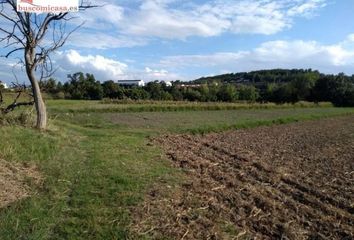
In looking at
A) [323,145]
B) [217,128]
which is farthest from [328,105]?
[323,145]

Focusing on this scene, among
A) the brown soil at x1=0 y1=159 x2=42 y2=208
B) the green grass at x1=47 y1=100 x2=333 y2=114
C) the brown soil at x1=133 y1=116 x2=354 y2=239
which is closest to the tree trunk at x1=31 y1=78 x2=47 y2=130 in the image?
the brown soil at x1=133 y1=116 x2=354 y2=239

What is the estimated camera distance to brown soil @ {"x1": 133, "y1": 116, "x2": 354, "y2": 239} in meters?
6.78

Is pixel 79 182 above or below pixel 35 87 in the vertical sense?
below

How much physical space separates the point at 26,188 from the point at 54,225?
2.32 metres

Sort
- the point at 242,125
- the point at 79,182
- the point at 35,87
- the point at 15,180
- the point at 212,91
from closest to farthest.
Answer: the point at 15,180
the point at 79,182
the point at 35,87
the point at 242,125
the point at 212,91

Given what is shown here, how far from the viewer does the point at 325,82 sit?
93000mm

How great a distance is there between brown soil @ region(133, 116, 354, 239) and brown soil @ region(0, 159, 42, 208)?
235 cm

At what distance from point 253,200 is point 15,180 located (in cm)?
484

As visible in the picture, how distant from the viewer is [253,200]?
28.3 feet

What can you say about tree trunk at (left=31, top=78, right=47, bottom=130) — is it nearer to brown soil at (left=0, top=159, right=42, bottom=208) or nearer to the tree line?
brown soil at (left=0, top=159, right=42, bottom=208)

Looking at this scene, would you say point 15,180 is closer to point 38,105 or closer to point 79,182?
point 79,182

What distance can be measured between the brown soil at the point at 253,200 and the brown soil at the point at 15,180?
2.35 m

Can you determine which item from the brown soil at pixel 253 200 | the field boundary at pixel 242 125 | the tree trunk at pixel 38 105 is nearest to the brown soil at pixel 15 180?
the brown soil at pixel 253 200

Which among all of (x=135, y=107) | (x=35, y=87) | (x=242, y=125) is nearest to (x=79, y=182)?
(x=35, y=87)
